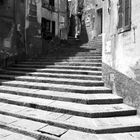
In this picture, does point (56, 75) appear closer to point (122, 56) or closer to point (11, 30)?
point (122, 56)

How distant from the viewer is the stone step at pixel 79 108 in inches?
147

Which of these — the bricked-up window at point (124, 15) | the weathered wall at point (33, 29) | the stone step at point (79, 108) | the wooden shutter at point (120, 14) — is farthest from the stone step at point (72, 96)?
the weathered wall at point (33, 29)

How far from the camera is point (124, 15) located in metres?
4.39

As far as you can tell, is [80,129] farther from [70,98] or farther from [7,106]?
[7,106]

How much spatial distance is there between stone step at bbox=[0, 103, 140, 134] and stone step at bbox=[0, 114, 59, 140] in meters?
0.04

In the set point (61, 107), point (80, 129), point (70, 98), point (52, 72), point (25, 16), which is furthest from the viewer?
point (25, 16)

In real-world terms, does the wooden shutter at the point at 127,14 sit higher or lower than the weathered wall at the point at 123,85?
higher

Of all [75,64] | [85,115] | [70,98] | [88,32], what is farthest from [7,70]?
[88,32]

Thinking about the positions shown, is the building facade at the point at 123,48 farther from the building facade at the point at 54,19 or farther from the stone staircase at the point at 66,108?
the building facade at the point at 54,19

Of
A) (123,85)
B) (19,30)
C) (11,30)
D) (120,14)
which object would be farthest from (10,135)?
(19,30)

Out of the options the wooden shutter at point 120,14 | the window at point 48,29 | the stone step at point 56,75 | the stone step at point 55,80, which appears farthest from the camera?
the window at point 48,29

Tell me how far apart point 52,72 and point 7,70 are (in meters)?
2.25

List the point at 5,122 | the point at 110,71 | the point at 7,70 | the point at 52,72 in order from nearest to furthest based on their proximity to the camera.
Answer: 1. the point at 5,122
2. the point at 110,71
3. the point at 52,72
4. the point at 7,70

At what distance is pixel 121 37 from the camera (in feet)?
14.9
